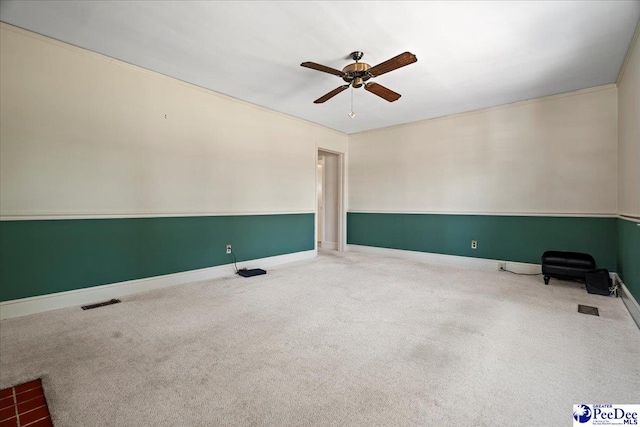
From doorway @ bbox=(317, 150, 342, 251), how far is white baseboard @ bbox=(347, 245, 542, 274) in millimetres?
667

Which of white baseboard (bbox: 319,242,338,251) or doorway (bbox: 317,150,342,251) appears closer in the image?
doorway (bbox: 317,150,342,251)

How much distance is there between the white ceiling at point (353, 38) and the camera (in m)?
2.36

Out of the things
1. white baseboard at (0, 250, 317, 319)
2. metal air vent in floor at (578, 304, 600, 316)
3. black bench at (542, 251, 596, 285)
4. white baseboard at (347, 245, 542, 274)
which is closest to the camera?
white baseboard at (0, 250, 317, 319)

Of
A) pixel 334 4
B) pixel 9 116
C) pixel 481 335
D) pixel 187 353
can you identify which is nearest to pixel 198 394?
pixel 187 353

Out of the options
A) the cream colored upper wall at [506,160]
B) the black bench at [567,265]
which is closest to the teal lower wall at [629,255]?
the black bench at [567,265]

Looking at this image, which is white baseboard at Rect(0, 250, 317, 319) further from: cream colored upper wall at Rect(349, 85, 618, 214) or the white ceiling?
cream colored upper wall at Rect(349, 85, 618, 214)

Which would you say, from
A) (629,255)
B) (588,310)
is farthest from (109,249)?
(629,255)

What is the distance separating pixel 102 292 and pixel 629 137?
603 centimetres

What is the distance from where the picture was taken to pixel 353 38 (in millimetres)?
2760

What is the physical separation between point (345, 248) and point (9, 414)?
5.63m

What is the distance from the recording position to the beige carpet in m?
1.47

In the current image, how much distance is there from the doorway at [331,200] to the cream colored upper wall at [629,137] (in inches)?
177

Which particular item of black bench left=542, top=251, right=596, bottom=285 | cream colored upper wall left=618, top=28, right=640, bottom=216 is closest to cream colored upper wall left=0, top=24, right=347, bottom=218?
black bench left=542, top=251, right=596, bottom=285

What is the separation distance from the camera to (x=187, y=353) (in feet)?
6.65
